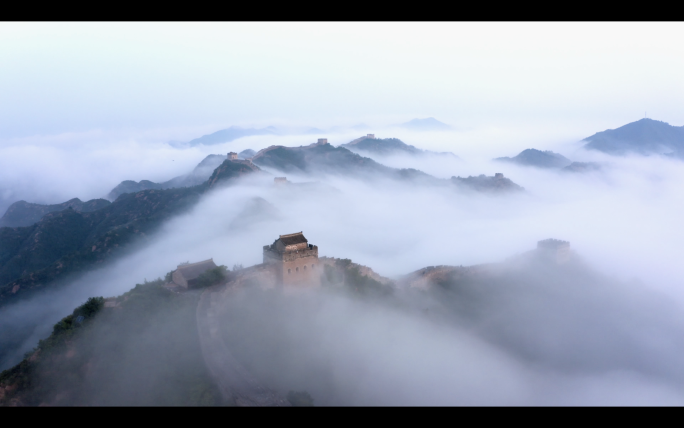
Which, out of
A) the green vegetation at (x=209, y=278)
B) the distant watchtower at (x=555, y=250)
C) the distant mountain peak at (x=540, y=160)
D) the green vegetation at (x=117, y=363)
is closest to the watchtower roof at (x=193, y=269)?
the green vegetation at (x=209, y=278)

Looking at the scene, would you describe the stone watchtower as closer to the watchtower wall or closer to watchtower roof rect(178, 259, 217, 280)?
the watchtower wall

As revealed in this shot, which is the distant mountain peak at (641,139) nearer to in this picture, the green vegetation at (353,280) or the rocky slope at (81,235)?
the rocky slope at (81,235)

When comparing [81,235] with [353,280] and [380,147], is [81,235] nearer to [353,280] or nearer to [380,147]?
[353,280]

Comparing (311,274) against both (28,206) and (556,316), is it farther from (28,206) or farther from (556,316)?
(28,206)

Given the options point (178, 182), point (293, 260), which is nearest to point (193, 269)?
point (293, 260)

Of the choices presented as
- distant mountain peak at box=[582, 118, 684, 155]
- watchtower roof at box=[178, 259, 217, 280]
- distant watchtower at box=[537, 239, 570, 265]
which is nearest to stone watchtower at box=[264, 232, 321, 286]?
→ watchtower roof at box=[178, 259, 217, 280]

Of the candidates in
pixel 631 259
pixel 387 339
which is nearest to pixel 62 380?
pixel 387 339
